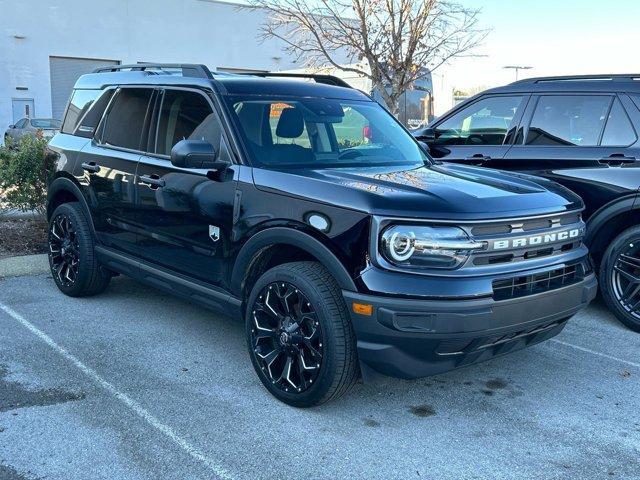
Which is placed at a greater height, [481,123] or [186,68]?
[186,68]

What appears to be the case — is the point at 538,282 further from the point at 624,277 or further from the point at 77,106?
the point at 77,106

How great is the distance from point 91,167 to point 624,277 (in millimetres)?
4497

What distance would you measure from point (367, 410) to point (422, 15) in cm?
1085

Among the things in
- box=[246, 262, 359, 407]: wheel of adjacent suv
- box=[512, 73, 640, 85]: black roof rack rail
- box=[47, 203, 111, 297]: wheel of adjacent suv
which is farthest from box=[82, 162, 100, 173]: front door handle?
box=[512, 73, 640, 85]: black roof rack rail

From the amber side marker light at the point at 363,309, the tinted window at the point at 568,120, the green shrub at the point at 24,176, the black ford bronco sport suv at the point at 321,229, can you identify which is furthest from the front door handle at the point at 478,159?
the green shrub at the point at 24,176

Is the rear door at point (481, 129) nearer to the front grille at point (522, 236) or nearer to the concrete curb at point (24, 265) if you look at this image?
the front grille at point (522, 236)

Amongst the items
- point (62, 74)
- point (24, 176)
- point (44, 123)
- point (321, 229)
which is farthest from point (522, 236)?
point (62, 74)

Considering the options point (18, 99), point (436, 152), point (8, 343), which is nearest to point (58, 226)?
point (8, 343)

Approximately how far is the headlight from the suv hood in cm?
8

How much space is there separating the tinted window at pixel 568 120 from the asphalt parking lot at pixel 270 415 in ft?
5.79

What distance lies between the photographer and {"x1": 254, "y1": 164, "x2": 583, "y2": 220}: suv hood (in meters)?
3.53

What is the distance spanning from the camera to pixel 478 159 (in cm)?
658

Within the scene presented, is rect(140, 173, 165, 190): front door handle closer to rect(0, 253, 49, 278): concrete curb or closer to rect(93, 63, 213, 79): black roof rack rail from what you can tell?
rect(93, 63, 213, 79): black roof rack rail

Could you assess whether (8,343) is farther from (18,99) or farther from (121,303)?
(18,99)
